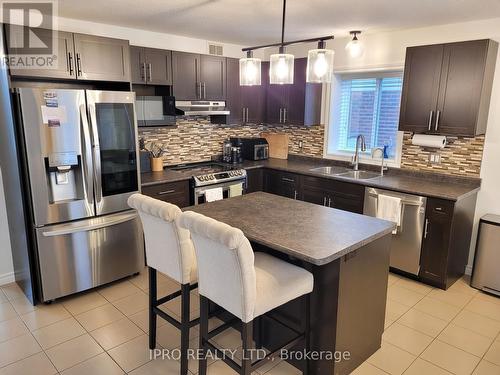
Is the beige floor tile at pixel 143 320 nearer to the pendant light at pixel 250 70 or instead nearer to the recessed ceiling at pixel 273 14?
the pendant light at pixel 250 70

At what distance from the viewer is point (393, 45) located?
12.5 ft

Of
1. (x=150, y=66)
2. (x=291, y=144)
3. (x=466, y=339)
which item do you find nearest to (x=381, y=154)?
(x=291, y=144)

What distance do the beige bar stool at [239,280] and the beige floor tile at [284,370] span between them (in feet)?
0.99

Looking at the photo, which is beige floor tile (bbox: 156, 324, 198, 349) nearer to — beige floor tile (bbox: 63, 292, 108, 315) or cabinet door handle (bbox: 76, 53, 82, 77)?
Result: beige floor tile (bbox: 63, 292, 108, 315)

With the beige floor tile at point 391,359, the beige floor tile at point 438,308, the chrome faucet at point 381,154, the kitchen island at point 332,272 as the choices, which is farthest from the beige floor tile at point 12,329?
the chrome faucet at point 381,154

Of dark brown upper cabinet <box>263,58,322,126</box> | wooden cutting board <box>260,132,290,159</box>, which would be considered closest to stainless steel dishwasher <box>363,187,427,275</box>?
dark brown upper cabinet <box>263,58,322,126</box>

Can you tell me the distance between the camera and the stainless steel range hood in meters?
3.91

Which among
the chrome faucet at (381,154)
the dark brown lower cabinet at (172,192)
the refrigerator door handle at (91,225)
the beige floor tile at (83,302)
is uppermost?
the chrome faucet at (381,154)

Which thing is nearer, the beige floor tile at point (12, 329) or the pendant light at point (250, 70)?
the pendant light at point (250, 70)

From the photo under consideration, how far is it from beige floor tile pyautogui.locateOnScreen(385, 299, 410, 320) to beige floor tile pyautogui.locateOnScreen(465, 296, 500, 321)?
0.53m

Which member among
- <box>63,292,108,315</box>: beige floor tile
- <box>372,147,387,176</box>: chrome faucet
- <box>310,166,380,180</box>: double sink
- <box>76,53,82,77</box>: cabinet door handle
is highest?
<box>76,53,82,77</box>: cabinet door handle

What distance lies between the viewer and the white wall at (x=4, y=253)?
327 cm

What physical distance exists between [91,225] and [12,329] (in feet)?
3.01

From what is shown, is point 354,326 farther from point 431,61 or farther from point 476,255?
point 431,61
